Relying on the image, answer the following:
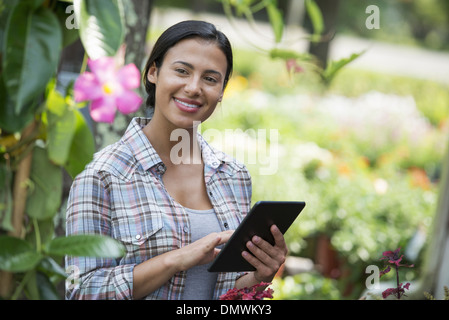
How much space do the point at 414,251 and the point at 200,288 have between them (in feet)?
7.29

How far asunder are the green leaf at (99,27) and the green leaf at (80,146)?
140 millimetres

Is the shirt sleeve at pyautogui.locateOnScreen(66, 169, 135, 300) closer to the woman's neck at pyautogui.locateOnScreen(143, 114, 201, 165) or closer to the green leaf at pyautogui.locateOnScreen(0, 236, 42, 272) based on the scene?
the woman's neck at pyautogui.locateOnScreen(143, 114, 201, 165)

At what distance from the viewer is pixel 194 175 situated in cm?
129

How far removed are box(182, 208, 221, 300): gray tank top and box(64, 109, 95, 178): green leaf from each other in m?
0.39

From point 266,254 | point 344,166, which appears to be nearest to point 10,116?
point 266,254

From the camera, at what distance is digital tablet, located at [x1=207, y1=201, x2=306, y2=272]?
1.04m

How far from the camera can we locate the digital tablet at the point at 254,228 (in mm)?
1035

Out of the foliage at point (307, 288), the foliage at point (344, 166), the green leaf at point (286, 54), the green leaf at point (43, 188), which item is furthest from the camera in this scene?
the foliage at point (344, 166)

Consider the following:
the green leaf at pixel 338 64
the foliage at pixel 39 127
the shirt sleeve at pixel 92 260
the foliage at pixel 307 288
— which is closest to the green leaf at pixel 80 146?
the foliage at pixel 39 127

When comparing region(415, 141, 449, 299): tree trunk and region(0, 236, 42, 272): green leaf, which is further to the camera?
region(415, 141, 449, 299): tree trunk

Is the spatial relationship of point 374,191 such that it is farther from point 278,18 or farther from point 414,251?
point 278,18

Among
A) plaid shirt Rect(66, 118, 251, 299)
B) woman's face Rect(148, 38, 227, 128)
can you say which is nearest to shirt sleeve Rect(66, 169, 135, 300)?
plaid shirt Rect(66, 118, 251, 299)

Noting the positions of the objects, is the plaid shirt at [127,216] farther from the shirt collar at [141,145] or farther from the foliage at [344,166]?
the foliage at [344,166]

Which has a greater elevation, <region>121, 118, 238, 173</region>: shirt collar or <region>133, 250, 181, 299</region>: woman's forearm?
<region>121, 118, 238, 173</region>: shirt collar
